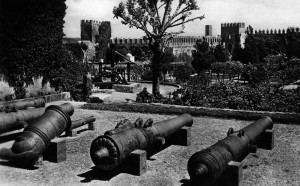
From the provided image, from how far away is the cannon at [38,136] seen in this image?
27.8ft

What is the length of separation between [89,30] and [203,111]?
6543cm

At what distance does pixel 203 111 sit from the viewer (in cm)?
1608

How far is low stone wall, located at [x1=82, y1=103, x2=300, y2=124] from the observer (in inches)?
567

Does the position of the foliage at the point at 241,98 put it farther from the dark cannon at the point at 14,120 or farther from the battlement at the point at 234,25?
the battlement at the point at 234,25

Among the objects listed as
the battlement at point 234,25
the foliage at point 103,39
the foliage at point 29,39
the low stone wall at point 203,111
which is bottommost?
the low stone wall at point 203,111

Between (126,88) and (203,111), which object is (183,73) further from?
(203,111)

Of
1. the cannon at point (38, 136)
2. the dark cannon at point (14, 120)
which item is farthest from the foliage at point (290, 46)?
the cannon at point (38, 136)

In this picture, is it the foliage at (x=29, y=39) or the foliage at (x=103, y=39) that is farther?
the foliage at (x=103, y=39)

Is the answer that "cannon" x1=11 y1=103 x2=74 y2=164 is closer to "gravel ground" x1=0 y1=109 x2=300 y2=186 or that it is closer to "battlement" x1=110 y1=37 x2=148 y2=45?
"gravel ground" x1=0 y1=109 x2=300 y2=186

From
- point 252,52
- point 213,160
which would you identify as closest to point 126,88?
point 213,160

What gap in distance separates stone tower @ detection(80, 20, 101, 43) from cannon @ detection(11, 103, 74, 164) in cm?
6923

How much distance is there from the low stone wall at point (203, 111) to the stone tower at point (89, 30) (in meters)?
61.7

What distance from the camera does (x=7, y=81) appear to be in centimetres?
1930

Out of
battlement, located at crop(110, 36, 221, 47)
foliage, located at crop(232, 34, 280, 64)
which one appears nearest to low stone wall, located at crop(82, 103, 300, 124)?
foliage, located at crop(232, 34, 280, 64)
